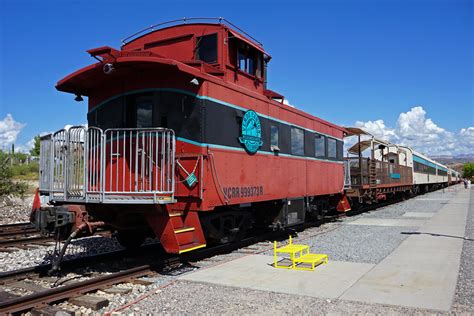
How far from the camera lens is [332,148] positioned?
14.1 meters

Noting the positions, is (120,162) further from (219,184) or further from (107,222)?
(219,184)

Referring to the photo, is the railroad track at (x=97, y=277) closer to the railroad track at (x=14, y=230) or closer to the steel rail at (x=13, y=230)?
the railroad track at (x=14, y=230)

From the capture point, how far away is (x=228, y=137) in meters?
7.87

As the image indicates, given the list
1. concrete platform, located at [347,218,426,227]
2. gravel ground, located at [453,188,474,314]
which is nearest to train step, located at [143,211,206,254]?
gravel ground, located at [453,188,474,314]

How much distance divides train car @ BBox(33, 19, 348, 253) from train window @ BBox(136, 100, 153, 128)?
0.02m

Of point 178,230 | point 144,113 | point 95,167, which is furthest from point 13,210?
point 178,230

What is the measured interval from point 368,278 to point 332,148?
8.08 m

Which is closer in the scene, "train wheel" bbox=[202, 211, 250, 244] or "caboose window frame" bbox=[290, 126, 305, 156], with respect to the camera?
"train wheel" bbox=[202, 211, 250, 244]

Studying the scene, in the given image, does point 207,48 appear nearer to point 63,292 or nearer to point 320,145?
point 63,292

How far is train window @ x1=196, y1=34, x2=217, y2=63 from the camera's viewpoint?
8.21 m

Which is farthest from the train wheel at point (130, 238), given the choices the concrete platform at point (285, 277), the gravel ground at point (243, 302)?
the concrete platform at point (285, 277)

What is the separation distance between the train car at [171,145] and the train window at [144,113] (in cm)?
Result: 2

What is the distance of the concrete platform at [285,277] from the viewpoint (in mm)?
5840

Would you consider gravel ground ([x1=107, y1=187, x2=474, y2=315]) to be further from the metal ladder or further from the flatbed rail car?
the metal ladder
